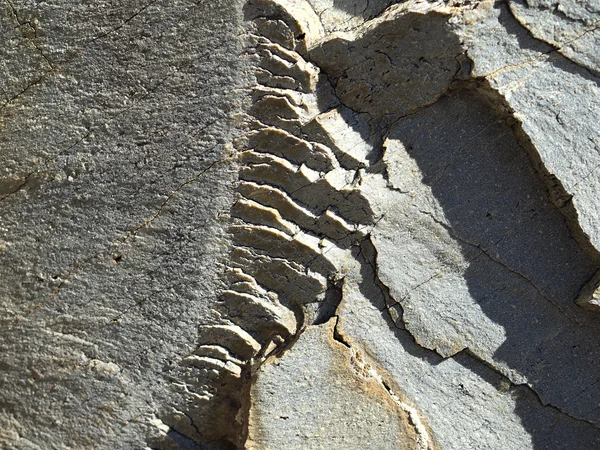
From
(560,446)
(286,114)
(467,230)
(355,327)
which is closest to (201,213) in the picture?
(286,114)

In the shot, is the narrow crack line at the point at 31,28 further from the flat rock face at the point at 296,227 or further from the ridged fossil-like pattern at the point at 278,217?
the ridged fossil-like pattern at the point at 278,217

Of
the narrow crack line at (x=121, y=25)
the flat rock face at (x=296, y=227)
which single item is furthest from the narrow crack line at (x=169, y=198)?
the narrow crack line at (x=121, y=25)

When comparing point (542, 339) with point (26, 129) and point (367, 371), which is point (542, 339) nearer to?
point (367, 371)

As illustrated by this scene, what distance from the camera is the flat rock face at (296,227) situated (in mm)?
1497

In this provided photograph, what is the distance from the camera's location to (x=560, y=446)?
1.65m

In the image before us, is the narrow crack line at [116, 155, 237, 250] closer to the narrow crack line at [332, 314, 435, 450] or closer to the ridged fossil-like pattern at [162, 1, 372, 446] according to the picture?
the ridged fossil-like pattern at [162, 1, 372, 446]

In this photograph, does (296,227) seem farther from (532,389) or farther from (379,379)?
(532,389)

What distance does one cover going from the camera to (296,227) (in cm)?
156

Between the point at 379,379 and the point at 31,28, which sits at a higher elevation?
the point at 31,28

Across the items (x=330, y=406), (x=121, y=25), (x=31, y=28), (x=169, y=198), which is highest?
(x=121, y=25)

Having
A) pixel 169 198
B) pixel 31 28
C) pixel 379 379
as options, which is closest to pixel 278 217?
pixel 169 198

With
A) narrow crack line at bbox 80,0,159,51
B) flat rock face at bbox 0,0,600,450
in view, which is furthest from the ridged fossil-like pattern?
narrow crack line at bbox 80,0,159,51

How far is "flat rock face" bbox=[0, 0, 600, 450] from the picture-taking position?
1497 mm

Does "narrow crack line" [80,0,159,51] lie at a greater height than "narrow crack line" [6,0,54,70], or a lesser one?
greater
